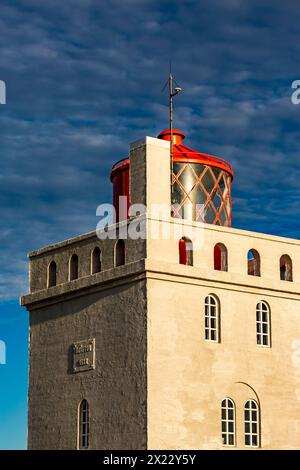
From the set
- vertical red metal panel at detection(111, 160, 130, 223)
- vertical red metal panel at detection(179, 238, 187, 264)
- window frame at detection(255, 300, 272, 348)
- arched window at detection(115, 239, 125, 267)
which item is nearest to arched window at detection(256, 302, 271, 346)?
window frame at detection(255, 300, 272, 348)

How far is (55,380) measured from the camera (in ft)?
127

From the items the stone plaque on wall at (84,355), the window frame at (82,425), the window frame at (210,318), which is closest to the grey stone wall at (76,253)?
the stone plaque on wall at (84,355)

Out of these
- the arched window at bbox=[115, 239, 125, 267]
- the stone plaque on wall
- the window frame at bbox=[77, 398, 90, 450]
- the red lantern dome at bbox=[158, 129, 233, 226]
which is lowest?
the window frame at bbox=[77, 398, 90, 450]

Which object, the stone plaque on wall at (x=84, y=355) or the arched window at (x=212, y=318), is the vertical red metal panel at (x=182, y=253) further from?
the stone plaque on wall at (x=84, y=355)

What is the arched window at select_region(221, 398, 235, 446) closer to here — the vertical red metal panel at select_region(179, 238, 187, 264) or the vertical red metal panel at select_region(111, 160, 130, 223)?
the vertical red metal panel at select_region(179, 238, 187, 264)

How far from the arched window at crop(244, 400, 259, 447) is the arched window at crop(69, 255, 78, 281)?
7.39 metres

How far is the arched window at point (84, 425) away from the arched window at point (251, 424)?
17.0ft

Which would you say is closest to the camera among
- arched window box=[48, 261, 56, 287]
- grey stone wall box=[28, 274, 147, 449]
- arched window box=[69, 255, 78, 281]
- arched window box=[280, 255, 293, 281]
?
grey stone wall box=[28, 274, 147, 449]

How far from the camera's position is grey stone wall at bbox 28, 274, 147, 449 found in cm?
3484

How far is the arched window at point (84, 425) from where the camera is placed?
36.9 metres

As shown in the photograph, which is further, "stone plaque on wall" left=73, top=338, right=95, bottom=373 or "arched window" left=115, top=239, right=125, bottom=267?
"stone plaque on wall" left=73, top=338, right=95, bottom=373

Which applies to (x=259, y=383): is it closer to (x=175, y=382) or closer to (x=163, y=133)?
(x=175, y=382)
